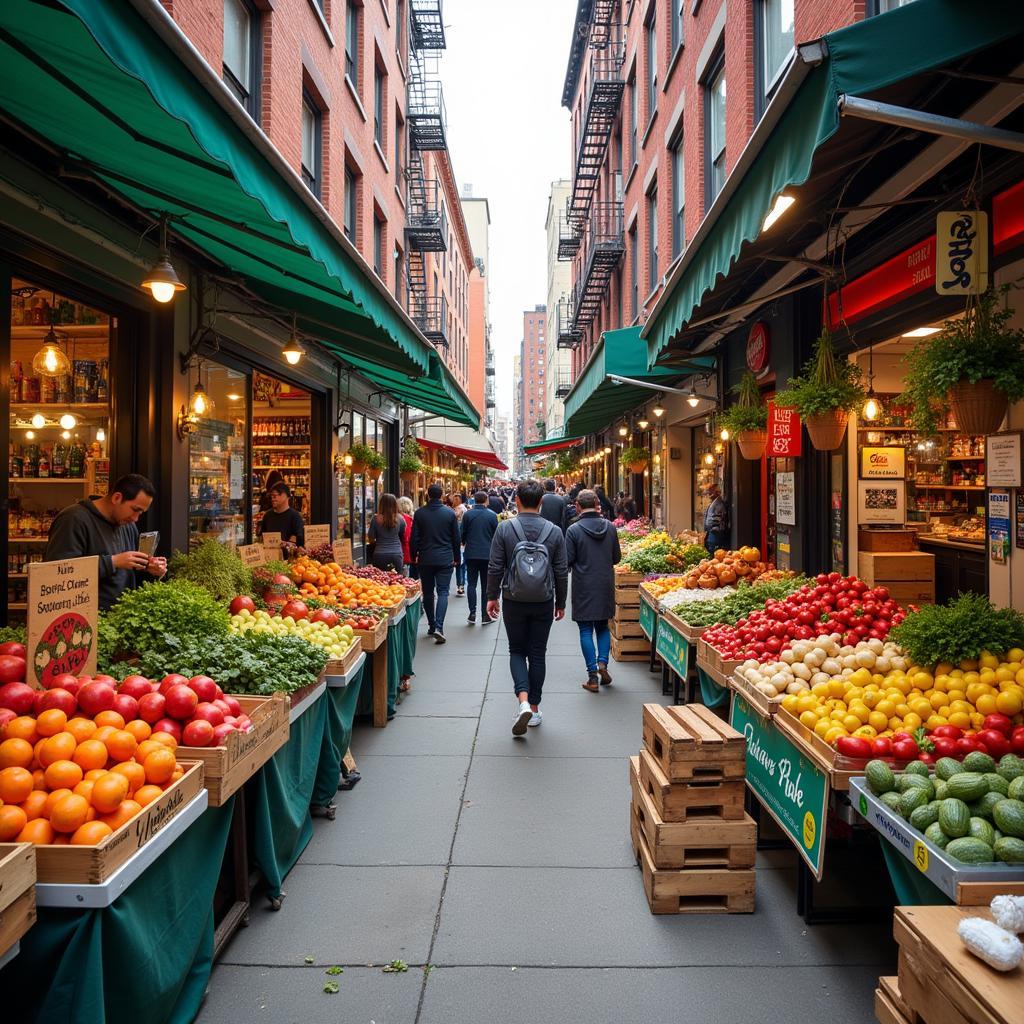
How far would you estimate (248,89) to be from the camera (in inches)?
396

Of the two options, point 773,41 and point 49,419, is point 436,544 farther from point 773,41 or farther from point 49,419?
point 773,41

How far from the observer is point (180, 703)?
3318 millimetres

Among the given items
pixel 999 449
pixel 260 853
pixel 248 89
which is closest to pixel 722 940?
pixel 260 853

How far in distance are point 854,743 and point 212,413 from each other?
7.20 metres

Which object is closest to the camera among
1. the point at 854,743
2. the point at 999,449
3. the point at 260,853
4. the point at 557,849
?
the point at 854,743

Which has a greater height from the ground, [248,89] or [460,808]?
[248,89]

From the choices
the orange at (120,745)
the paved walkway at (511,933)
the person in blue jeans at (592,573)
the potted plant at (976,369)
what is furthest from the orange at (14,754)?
the person in blue jeans at (592,573)

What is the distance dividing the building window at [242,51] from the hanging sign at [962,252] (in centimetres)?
870

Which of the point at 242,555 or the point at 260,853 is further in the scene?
the point at 242,555

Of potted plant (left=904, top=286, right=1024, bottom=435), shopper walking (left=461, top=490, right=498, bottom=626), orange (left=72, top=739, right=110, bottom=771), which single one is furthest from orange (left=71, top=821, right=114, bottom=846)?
shopper walking (left=461, top=490, right=498, bottom=626)

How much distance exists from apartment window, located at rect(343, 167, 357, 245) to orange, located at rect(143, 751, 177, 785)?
1412cm

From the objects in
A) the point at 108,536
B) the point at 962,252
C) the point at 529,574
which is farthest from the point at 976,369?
the point at 108,536

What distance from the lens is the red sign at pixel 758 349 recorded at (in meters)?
8.98

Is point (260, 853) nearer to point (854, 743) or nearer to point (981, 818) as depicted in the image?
point (854, 743)
